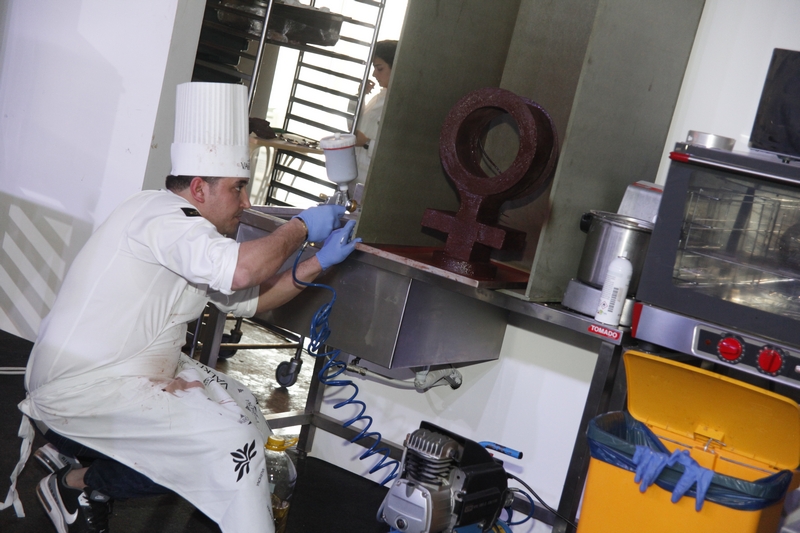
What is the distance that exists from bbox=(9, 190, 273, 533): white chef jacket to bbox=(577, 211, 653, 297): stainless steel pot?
2.82 feet

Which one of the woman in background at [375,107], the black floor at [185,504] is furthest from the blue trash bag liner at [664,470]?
the woman in background at [375,107]

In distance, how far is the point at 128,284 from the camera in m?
1.77

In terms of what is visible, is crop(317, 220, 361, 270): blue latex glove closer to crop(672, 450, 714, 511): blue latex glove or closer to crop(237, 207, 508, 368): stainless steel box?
crop(237, 207, 508, 368): stainless steel box

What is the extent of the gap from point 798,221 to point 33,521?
2025 mm

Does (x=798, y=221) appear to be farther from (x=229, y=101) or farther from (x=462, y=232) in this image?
(x=229, y=101)

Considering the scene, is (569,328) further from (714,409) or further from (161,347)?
(161,347)

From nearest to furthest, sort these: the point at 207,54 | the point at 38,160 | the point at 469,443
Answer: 1. the point at 469,443
2. the point at 38,160
3. the point at 207,54

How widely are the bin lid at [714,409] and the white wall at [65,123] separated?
213 cm

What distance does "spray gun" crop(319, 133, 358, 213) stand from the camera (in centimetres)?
213

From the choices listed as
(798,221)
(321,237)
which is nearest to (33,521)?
(321,237)

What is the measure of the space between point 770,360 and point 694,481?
0.95 feet

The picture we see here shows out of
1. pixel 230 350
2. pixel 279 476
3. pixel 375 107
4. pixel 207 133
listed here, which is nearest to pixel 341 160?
pixel 207 133

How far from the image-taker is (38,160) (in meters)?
3.19

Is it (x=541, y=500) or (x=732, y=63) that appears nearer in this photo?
(x=732, y=63)
